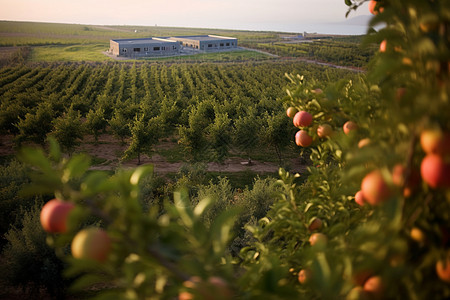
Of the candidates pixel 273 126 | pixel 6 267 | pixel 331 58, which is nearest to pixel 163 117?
pixel 273 126

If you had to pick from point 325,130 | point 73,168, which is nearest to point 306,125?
point 325,130

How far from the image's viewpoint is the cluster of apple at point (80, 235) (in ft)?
3.57

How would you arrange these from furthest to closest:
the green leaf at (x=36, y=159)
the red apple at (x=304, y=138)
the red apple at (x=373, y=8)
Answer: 1. the red apple at (x=304, y=138)
2. the red apple at (x=373, y=8)
3. the green leaf at (x=36, y=159)

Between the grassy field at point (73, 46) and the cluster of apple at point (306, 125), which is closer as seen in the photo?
the cluster of apple at point (306, 125)

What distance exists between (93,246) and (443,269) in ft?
3.98

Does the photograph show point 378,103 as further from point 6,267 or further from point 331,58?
point 331,58

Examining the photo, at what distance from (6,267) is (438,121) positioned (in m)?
7.42

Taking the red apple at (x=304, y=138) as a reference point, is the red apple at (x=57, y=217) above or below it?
below

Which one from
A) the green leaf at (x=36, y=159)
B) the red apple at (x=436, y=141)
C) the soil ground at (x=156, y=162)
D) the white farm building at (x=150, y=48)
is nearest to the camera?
the red apple at (x=436, y=141)

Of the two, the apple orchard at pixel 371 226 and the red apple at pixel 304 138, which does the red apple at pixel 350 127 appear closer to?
the red apple at pixel 304 138

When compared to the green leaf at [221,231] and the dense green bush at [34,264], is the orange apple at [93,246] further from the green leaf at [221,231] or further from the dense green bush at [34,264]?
the dense green bush at [34,264]

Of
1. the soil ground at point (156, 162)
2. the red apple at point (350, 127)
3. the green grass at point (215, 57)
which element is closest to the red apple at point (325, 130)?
the red apple at point (350, 127)

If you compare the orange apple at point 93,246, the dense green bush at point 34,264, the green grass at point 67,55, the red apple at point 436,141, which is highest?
the green grass at point 67,55

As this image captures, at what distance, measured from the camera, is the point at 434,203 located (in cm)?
119
